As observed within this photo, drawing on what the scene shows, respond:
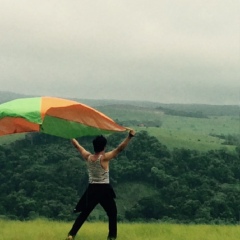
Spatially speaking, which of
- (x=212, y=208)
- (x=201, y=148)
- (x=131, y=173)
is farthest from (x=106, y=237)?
(x=201, y=148)

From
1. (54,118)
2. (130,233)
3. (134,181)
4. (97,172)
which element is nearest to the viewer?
(97,172)

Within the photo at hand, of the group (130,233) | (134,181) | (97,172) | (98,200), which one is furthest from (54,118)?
(134,181)

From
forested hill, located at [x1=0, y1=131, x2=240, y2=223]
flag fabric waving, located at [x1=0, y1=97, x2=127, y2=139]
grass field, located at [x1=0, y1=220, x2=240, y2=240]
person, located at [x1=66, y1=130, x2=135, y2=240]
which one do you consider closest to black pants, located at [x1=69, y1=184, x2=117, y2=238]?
person, located at [x1=66, y1=130, x2=135, y2=240]

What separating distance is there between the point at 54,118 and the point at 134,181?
73.5 metres

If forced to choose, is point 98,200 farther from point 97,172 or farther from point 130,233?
point 130,233

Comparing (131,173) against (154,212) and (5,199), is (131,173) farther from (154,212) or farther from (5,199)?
(5,199)

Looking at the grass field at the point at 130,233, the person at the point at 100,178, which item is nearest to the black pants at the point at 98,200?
the person at the point at 100,178

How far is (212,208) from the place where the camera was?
160 ft

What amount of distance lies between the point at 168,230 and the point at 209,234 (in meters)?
0.93

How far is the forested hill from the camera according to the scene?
50906 millimetres

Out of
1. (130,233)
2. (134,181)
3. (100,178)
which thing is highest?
(100,178)

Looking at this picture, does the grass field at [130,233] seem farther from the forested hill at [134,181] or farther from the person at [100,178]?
the forested hill at [134,181]

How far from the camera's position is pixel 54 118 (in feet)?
30.6

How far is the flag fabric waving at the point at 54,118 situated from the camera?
8.37m
